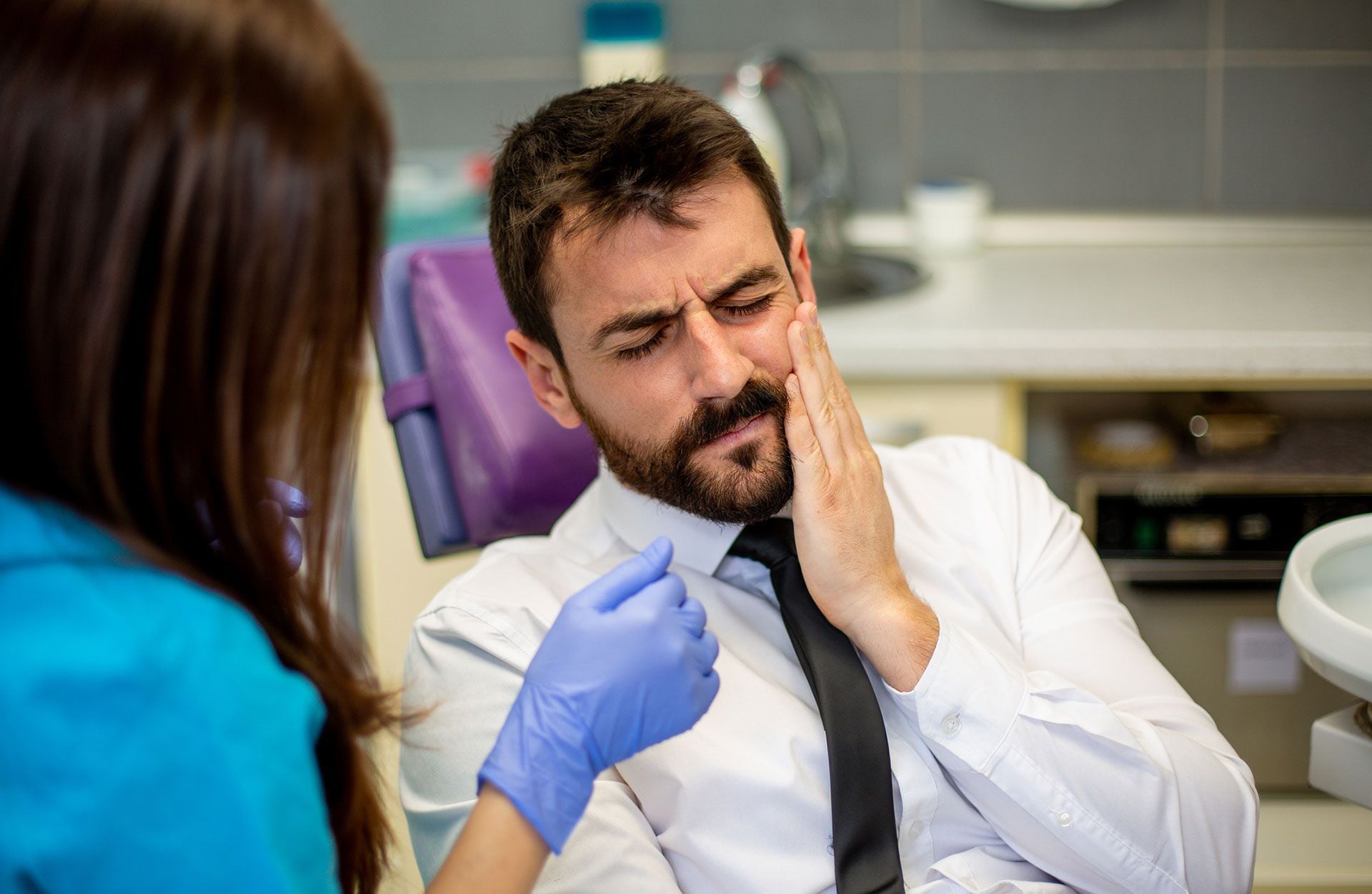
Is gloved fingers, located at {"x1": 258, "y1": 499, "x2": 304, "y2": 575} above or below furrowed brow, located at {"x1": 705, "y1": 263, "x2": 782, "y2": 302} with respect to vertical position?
below

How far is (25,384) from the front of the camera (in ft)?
2.24

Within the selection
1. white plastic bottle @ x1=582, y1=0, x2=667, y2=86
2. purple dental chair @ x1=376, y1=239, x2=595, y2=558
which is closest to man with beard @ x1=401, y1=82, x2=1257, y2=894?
purple dental chair @ x1=376, y1=239, x2=595, y2=558

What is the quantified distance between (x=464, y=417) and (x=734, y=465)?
41 cm

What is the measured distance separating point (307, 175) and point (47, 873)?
40 cm

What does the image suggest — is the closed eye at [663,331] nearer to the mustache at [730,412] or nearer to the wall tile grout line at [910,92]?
the mustache at [730,412]

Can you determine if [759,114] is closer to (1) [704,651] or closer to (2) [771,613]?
(2) [771,613]

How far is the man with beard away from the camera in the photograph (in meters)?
1.11

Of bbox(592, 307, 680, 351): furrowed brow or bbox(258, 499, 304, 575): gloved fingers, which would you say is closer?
bbox(258, 499, 304, 575): gloved fingers

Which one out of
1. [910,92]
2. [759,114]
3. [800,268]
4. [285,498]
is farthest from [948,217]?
[285,498]

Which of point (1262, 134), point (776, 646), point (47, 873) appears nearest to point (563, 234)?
point (776, 646)

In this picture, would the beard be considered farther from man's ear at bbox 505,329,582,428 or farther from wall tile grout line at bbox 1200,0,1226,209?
wall tile grout line at bbox 1200,0,1226,209

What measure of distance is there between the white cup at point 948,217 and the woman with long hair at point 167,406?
1783 mm

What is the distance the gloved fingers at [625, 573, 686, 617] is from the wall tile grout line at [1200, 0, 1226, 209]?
6.13 ft

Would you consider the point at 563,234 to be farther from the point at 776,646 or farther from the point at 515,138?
the point at 776,646
